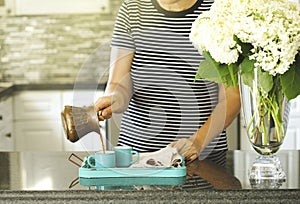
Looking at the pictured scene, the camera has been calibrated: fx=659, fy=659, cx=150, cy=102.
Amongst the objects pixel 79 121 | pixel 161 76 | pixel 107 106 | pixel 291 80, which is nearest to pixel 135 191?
pixel 79 121

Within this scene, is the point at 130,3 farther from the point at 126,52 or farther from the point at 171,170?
A: the point at 171,170

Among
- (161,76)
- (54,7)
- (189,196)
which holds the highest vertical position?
(54,7)

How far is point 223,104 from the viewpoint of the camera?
212 centimetres

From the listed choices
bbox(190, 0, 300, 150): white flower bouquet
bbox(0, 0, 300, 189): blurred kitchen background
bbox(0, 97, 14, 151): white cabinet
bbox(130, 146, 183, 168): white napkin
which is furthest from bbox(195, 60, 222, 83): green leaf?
bbox(0, 97, 14, 151): white cabinet

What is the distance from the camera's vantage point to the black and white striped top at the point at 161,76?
2301mm

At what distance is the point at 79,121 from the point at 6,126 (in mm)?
2933

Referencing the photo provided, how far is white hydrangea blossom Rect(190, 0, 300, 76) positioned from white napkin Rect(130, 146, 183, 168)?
0.29 metres

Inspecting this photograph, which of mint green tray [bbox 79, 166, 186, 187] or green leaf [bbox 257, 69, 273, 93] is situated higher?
green leaf [bbox 257, 69, 273, 93]

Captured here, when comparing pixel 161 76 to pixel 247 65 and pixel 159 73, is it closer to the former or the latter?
pixel 159 73

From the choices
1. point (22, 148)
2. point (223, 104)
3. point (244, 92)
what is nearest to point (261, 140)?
point (244, 92)

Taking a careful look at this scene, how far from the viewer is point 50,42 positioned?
502cm

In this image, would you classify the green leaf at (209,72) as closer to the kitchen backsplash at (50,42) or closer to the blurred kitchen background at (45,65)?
the blurred kitchen background at (45,65)

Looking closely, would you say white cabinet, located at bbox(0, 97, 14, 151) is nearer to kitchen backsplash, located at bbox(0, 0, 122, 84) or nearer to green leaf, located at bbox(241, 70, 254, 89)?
kitchen backsplash, located at bbox(0, 0, 122, 84)

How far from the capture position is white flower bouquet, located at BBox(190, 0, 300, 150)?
1.57 metres
